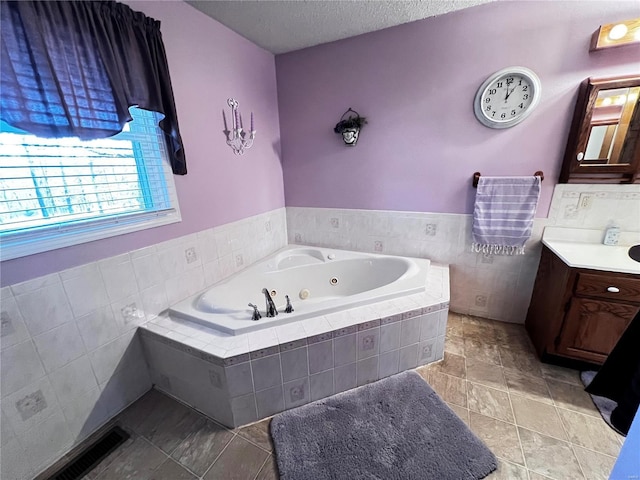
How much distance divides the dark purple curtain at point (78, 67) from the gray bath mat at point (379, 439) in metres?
1.76

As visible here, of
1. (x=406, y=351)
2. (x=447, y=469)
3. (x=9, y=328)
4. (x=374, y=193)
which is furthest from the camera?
(x=374, y=193)

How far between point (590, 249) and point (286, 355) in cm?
206

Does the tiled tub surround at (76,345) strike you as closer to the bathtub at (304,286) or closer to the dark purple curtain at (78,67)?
the bathtub at (304,286)

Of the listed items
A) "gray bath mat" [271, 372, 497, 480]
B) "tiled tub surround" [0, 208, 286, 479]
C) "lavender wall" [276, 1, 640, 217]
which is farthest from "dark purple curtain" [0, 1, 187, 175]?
"gray bath mat" [271, 372, 497, 480]

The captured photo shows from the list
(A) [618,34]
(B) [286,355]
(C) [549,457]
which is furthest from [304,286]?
(A) [618,34]

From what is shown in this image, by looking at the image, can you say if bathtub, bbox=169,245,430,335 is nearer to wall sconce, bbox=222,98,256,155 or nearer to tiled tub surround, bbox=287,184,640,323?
tiled tub surround, bbox=287,184,640,323

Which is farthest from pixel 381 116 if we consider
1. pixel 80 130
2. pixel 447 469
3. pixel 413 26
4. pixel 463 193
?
pixel 447 469

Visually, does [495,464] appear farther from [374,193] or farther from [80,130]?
[80,130]

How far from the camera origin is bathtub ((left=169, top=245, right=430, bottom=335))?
153cm

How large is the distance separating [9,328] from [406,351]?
6.48 feet

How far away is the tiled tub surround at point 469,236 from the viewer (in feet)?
5.66

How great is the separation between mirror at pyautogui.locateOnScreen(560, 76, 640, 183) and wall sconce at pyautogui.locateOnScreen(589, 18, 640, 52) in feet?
0.59

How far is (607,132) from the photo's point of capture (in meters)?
1.59

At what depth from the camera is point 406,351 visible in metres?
1.67
